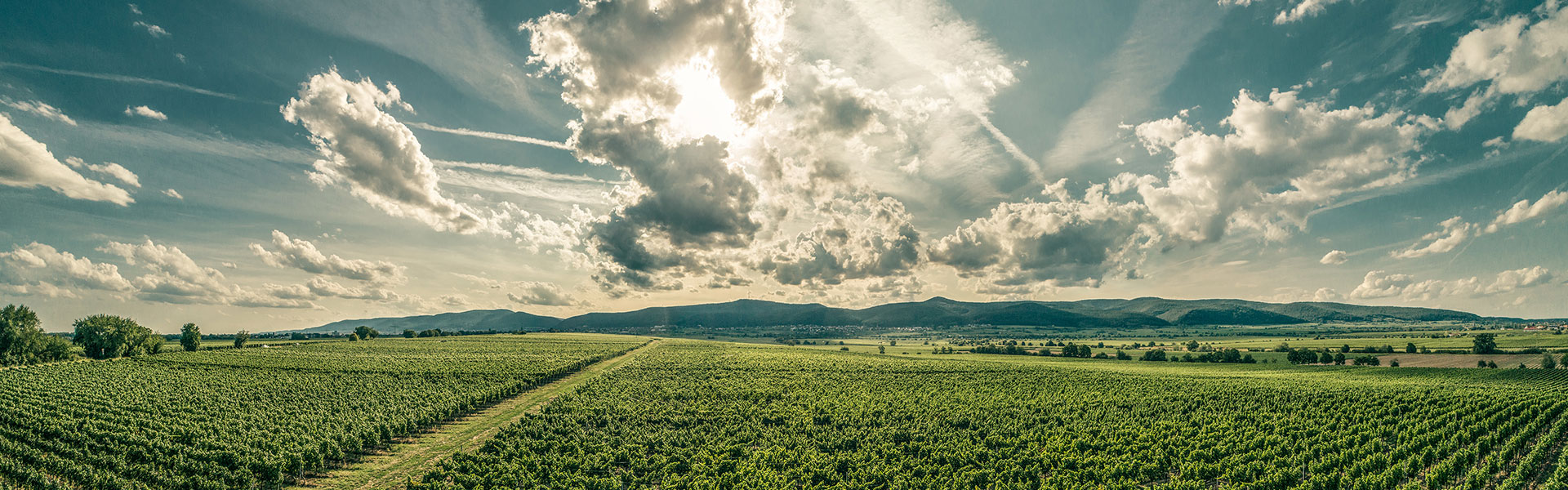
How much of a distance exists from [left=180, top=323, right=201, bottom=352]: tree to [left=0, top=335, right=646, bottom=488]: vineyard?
158 ft

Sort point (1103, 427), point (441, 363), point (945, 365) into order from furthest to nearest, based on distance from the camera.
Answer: point (945, 365)
point (441, 363)
point (1103, 427)

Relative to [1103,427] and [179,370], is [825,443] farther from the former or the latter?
[179,370]

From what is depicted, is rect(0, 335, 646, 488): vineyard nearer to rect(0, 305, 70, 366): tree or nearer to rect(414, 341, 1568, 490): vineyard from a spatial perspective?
rect(414, 341, 1568, 490): vineyard

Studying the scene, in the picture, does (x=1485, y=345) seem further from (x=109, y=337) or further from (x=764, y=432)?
(x=109, y=337)

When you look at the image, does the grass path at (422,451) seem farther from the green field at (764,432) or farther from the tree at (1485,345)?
the tree at (1485,345)

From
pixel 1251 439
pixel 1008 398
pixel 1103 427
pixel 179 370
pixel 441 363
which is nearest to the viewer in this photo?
pixel 1251 439

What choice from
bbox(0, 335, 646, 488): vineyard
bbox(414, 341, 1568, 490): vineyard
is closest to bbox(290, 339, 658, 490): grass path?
bbox(0, 335, 646, 488): vineyard

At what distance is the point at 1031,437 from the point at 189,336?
199 m

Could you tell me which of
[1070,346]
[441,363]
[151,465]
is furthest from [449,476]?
[1070,346]

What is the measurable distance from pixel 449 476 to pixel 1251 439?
61638 mm

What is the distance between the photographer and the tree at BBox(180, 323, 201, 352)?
456 ft

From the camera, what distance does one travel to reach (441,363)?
340 ft

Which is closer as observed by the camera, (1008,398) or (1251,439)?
(1251,439)

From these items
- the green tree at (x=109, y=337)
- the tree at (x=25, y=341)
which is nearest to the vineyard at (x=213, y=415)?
the tree at (x=25, y=341)
